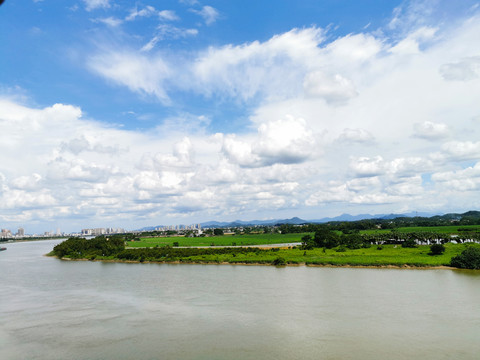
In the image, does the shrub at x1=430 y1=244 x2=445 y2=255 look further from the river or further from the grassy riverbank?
the river

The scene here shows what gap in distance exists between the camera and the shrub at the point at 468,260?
41375mm

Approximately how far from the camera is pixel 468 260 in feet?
138

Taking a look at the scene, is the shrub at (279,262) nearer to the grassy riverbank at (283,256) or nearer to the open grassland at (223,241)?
the grassy riverbank at (283,256)

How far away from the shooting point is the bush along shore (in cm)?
4534

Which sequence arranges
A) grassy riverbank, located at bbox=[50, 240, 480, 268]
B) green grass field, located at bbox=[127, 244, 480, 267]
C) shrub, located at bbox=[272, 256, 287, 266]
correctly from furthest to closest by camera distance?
shrub, located at bbox=[272, 256, 287, 266]
grassy riverbank, located at bbox=[50, 240, 480, 268]
green grass field, located at bbox=[127, 244, 480, 267]

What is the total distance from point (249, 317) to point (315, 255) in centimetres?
3419

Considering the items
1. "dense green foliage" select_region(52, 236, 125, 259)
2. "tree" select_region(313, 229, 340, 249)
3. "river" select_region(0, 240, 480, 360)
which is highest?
"dense green foliage" select_region(52, 236, 125, 259)

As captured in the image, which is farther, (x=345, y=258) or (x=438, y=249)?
(x=345, y=258)

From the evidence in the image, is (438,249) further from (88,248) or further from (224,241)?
(88,248)

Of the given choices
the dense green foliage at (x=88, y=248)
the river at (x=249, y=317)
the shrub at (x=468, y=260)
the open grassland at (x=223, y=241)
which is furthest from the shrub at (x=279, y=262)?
the open grassland at (x=223, y=241)


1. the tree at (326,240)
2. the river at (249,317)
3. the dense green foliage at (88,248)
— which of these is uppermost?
the dense green foliage at (88,248)

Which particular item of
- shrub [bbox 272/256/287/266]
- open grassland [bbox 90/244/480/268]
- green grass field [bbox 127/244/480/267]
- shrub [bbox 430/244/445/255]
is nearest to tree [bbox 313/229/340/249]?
open grassland [bbox 90/244/480/268]

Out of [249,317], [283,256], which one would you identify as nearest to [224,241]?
[283,256]

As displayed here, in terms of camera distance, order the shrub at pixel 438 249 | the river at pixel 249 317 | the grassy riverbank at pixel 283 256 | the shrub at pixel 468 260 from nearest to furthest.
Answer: the river at pixel 249 317 < the shrub at pixel 468 260 < the grassy riverbank at pixel 283 256 < the shrub at pixel 438 249
